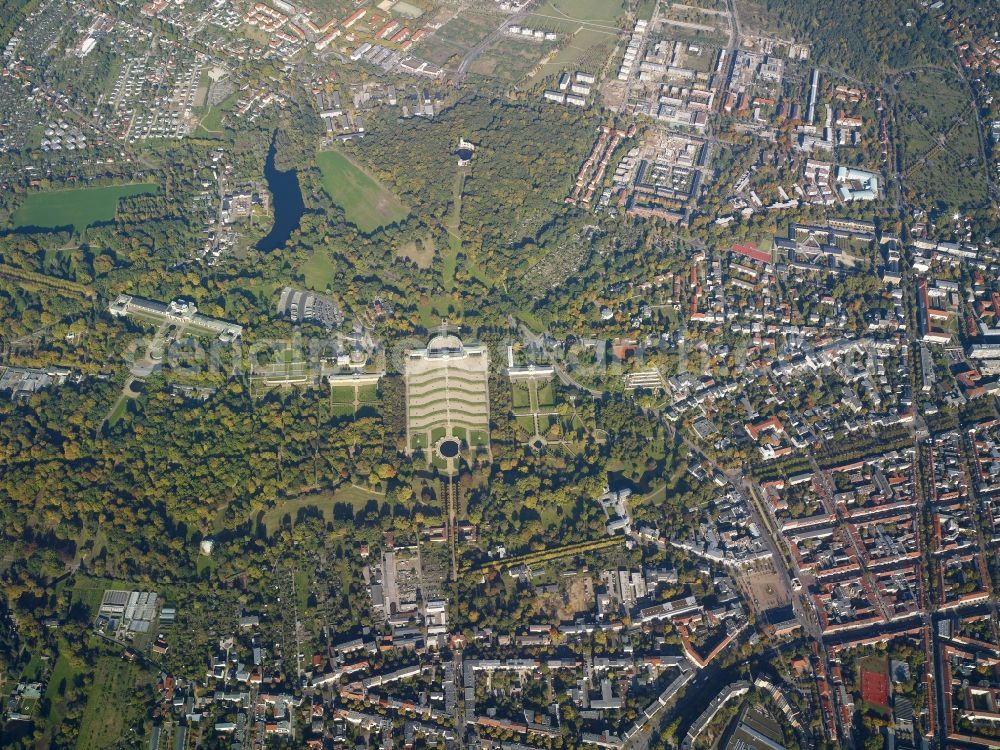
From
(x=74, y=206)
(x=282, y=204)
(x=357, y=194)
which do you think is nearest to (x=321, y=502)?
(x=282, y=204)

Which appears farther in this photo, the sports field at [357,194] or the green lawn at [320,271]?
the sports field at [357,194]

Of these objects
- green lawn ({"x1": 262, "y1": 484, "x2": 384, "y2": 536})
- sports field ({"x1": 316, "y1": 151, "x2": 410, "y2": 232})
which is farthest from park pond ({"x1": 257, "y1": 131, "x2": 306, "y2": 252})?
green lawn ({"x1": 262, "y1": 484, "x2": 384, "y2": 536})

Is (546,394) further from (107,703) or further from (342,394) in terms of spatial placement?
(107,703)

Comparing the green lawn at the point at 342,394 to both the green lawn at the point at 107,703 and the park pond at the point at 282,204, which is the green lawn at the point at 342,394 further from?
the green lawn at the point at 107,703

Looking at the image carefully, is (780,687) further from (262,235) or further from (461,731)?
(262,235)

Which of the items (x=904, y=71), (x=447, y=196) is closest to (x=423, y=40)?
(x=447, y=196)

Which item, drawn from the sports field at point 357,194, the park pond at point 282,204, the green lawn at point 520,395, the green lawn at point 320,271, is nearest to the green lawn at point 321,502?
the green lawn at point 520,395
